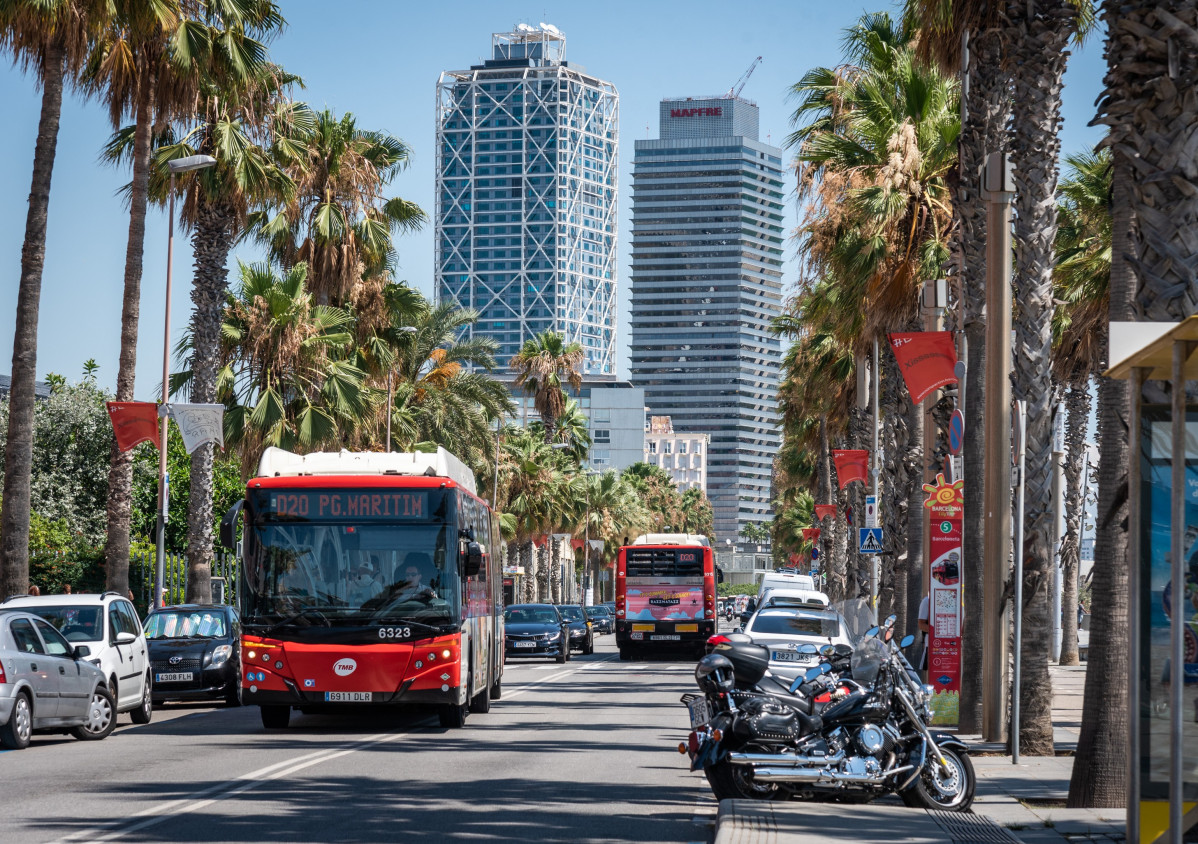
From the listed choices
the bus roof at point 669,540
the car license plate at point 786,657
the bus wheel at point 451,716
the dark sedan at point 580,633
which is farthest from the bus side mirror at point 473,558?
the dark sedan at point 580,633

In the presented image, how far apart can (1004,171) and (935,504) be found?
5.99 meters

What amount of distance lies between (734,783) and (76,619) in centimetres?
1084

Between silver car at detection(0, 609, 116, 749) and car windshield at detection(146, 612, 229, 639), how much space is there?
5.65 metres

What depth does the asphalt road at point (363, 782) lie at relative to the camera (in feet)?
34.2

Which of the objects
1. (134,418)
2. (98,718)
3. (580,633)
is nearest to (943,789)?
(98,718)

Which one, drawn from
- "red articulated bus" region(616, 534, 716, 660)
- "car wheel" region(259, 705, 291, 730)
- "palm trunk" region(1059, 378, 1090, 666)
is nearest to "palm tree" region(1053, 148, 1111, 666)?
"palm trunk" region(1059, 378, 1090, 666)

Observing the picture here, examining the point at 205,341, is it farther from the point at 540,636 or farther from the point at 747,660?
the point at 747,660

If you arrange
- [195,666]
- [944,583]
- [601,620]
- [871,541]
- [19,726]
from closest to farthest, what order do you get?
[19,726]
[944,583]
[195,666]
[871,541]
[601,620]

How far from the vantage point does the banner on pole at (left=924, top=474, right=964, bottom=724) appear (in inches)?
826

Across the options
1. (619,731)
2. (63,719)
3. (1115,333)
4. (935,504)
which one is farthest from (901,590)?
(1115,333)

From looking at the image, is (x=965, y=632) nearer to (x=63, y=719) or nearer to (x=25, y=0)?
(x=63, y=719)

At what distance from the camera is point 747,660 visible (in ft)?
39.9

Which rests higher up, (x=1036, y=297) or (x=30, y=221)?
(x=30, y=221)

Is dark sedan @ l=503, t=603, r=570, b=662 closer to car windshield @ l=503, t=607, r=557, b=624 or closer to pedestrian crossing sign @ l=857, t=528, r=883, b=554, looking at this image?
car windshield @ l=503, t=607, r=557, b=624
